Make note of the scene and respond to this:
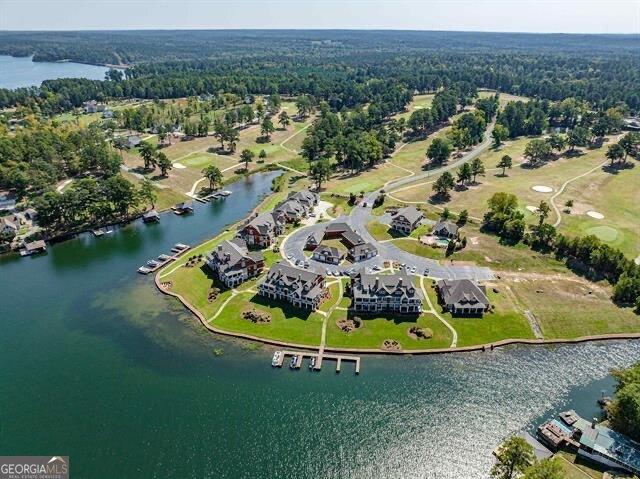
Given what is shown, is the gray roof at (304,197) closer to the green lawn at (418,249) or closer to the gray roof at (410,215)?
the gray roof at (410,215)

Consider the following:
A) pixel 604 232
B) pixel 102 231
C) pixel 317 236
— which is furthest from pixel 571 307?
pixel 102 231

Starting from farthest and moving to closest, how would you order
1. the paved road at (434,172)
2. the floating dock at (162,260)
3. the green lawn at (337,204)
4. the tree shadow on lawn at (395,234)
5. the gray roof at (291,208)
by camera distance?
the paved road at (434,172), the green lawn at (337,204), the gray roof at (291,208), the tree shadow on lawn at (395,234), the floating dock at (162,260)

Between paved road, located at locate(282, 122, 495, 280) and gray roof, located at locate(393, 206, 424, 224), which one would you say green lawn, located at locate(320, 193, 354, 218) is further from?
gray roof, located at locate(393, 206, 424, 224)

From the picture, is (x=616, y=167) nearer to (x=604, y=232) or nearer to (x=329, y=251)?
(x=604, y=232)

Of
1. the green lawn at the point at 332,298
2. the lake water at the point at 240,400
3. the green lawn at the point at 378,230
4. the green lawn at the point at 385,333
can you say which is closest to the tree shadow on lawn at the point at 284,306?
the green lawn at the point at 332,298

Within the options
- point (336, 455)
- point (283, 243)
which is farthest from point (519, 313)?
point (283, 243)

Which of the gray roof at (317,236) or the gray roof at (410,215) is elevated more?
the gray roof at (410,215)
